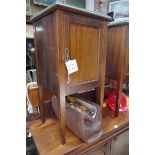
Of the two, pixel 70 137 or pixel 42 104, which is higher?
pixel 42 104

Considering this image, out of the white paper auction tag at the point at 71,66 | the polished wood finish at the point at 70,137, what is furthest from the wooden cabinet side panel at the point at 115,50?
the white paper auction tag at the point at 71,66

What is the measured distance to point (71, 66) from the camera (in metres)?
0.91

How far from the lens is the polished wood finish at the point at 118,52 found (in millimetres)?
1205

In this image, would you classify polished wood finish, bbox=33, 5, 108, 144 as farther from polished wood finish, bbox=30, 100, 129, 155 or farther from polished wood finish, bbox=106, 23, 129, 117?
polished wood finish, bbox=106, 23, 129, 117

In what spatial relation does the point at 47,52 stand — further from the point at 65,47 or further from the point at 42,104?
the point at 42,104

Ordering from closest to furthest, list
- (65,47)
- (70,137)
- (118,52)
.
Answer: (65,47)
(70,137)
(118,52)

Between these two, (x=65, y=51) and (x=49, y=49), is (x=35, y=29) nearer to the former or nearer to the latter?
(x=49, y=49)

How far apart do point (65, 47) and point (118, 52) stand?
1.89ft

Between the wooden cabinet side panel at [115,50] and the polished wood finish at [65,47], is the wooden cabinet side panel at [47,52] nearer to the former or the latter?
the polished wood finish at [65,47]

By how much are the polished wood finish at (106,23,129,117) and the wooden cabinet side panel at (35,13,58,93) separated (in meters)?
0.59

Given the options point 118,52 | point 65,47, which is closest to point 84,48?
point 65,47
